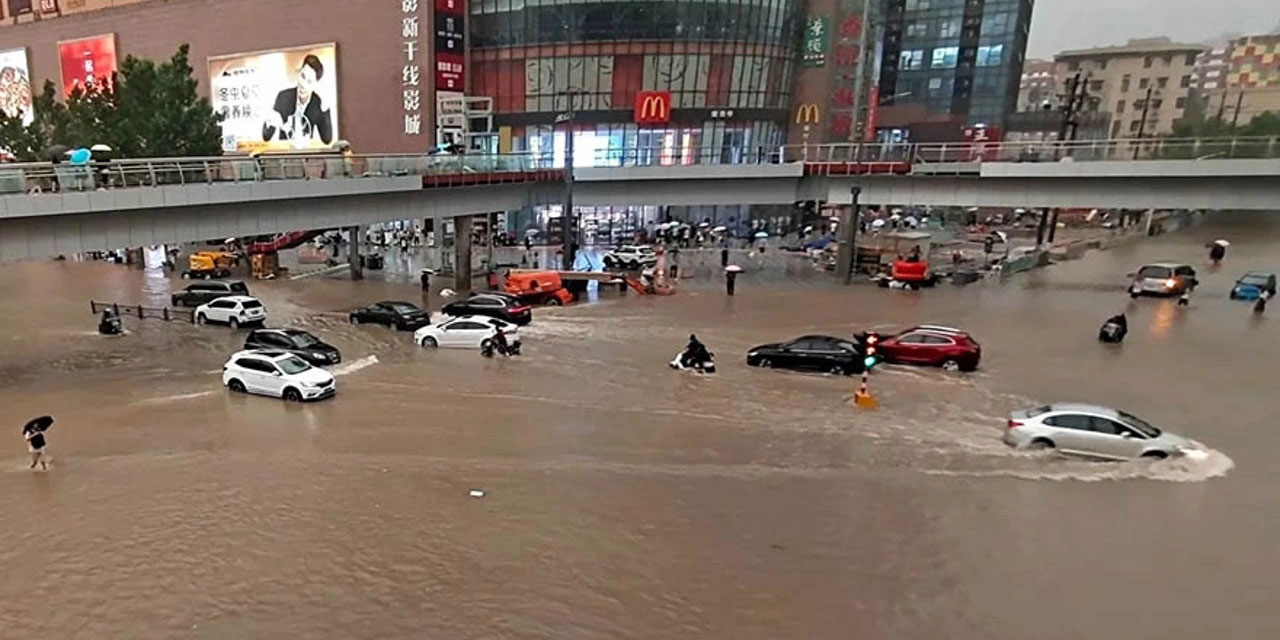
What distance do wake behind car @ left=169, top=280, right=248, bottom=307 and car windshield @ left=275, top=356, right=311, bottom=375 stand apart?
16210 mm

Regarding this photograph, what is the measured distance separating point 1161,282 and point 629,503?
108 feet

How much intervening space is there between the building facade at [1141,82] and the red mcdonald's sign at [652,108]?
9829cm

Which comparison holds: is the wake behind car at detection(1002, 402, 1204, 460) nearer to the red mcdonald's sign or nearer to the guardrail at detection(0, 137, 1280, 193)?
the guardrail at detection(0, 137, 1280, 193)

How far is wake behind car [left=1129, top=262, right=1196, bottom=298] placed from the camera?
118ft

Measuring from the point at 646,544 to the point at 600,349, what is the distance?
13.7 meters

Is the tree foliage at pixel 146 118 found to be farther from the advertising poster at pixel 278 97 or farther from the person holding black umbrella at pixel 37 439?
the person holding black umbrella at pixel 37 439

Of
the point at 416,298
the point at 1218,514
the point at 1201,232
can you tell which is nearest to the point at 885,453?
the point at 1218,514

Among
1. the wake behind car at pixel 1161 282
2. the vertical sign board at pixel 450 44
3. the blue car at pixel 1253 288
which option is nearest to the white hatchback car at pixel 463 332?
the wake behind car at pixel 1161 282

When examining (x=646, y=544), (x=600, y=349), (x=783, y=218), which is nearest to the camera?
(x=646, y=544)

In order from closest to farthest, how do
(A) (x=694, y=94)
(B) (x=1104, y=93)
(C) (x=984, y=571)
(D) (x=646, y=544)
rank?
(C) (x=984, y=571)
(D) (x=646, y=544)
(A) (x=694, y=94)
(B) (x=1104, y=93)

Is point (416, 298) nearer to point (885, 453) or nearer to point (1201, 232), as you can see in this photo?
point (885, 453)

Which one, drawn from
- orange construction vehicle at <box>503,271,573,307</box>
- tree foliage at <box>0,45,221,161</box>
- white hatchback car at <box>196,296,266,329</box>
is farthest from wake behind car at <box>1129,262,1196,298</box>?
tree foliage at <box>0,45,221,161</box>

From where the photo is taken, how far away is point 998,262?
4844 cm

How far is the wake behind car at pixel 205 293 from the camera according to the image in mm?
35188
